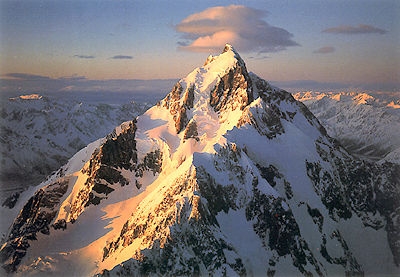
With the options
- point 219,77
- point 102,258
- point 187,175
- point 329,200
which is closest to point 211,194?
point 187,175

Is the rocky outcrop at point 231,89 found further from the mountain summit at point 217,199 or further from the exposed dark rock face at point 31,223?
the exposed dark rock face at point 31,223

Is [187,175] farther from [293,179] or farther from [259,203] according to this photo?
[293,179]

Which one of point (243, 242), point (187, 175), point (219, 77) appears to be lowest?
point (243, 242)

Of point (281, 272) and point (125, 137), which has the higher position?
point (125, 137)

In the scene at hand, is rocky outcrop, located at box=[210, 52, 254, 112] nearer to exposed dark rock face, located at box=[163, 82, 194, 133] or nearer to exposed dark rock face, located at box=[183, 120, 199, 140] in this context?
exposed dark rock face, located at box=[163, 82, 194, 133]

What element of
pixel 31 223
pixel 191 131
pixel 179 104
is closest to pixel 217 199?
pixel 191 131

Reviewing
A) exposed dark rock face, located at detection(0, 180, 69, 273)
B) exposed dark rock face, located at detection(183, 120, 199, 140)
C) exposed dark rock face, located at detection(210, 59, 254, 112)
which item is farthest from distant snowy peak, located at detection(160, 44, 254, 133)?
exposed dark rock face, located at detection(0, 180, 69, 273)

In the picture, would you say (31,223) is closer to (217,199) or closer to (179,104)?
(179,104)

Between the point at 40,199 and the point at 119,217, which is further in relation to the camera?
the point at 40,199
